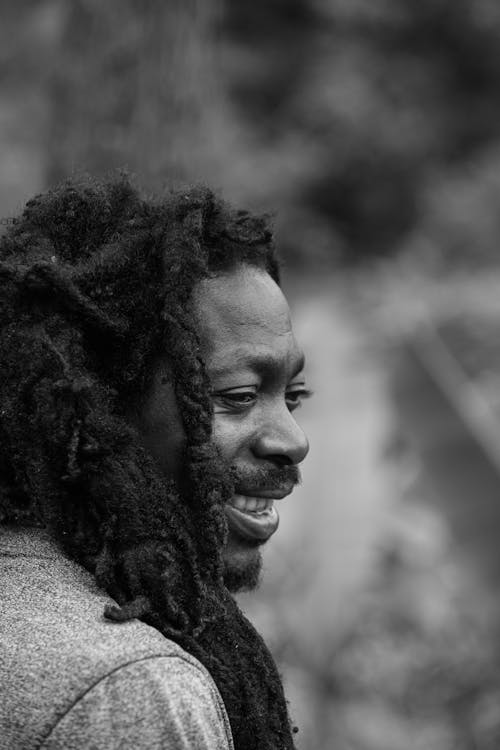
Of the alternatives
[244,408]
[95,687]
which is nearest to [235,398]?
[244,408]

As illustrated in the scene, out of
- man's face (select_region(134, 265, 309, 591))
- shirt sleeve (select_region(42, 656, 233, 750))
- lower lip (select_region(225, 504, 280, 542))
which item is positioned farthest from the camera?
lower lip (select_region(225, 504, 280, 542))

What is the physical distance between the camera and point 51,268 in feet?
8.35

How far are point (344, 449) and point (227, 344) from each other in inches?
284

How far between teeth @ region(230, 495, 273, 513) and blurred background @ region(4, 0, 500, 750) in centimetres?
108

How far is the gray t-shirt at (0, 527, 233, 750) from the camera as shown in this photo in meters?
2.06

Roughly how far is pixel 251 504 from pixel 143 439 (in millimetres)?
337

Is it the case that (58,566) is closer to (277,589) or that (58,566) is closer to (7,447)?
(7,447)

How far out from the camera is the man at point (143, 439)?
239cm

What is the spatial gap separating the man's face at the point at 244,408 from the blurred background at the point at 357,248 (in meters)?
0.80

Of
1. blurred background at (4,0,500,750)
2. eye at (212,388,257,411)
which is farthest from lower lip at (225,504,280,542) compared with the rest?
blurred background at (4,0,500,750)

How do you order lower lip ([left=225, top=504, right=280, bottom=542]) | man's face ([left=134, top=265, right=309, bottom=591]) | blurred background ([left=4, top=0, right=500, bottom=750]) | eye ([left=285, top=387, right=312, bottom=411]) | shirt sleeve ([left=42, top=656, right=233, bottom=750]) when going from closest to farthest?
1. shirt sleeve ([left=42, top=656, right=233, bottom=750])
2. man's face ([left=134, top=265, right=309, bottom=591])
3. lower lip ([left=225, top=504, right=280, bottom=542])
4. eye ([left=285, top=387, right=312, bottom=411])
5. blurred background ([left=4, top=0, right=500, bottom=750])

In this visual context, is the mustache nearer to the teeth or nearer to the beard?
the teeth

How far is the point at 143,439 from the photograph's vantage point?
264cm

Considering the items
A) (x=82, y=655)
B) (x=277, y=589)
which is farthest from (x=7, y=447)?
(x=277, y=589)
